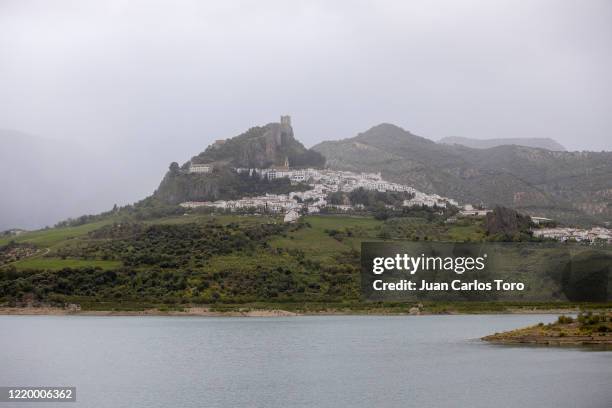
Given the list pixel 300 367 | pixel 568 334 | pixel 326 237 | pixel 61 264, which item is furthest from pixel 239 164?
pixel 300 367

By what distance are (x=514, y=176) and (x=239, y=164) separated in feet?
179

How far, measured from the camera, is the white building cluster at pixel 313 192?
392 feet

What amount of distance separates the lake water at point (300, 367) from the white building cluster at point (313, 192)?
50.8m

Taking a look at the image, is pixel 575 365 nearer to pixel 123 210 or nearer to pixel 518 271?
pixel 518 271

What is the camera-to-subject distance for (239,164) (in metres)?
142

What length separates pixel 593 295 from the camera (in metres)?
77.2

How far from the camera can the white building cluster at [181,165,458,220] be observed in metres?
119

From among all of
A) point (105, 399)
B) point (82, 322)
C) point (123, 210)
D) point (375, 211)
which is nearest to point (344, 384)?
point (105, 399)

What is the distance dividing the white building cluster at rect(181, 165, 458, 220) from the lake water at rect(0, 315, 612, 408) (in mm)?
50842

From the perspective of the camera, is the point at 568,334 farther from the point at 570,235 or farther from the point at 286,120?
the point at 286,120

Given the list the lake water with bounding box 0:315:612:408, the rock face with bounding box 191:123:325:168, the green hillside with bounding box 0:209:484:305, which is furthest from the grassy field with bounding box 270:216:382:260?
the rock face with bounding box 191:123:325:168

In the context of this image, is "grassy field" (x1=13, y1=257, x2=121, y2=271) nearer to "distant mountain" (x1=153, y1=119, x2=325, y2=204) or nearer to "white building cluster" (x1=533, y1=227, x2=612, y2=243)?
"distant mountain" (x1=153, y1=119, x2=325, y2=204)

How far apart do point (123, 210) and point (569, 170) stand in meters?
92.0

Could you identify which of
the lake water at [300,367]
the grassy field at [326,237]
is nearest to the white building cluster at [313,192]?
the grassy field at [326,237]
